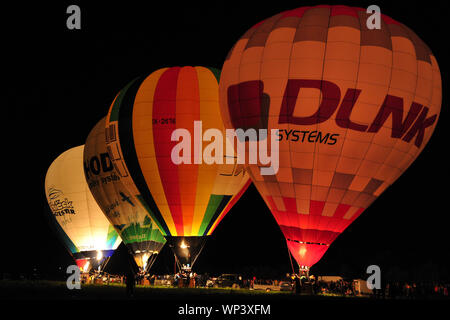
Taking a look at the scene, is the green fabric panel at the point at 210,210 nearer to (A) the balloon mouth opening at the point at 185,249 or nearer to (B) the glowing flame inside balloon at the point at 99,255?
(A) the balloon mouth opening at the point at 185,249

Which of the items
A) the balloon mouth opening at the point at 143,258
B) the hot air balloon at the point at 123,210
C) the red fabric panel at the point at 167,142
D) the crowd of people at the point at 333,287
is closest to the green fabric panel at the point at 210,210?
the red fabric panel at the point at 167,142

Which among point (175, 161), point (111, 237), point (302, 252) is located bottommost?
point (302, 252)

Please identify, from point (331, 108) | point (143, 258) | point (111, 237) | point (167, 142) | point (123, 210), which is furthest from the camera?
point (111, 237)

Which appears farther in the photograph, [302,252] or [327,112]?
[302,252]

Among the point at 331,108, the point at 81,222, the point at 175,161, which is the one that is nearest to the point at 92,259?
the point at 81,222

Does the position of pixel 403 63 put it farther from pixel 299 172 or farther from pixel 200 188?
pixel 200 188

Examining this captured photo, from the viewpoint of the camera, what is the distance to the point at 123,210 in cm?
2791

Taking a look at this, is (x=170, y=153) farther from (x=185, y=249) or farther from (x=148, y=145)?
(x=185, y=249)

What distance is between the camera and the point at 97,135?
29844mm

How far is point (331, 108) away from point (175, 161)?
7.11 meters

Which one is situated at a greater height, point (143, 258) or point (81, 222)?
point (81, 222)
